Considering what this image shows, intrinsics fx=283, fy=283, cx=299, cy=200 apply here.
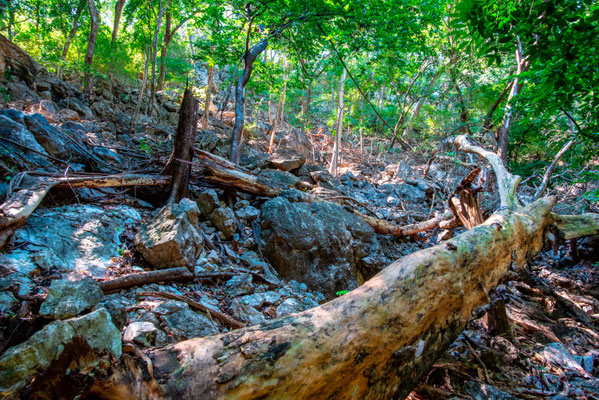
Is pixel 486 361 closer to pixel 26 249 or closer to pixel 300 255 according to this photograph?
pixel 300 255

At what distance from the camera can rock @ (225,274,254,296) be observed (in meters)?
3.15

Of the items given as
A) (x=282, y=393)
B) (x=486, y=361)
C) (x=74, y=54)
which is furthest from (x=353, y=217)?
(x=74, y=54)

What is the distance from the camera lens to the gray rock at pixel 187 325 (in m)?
2.14

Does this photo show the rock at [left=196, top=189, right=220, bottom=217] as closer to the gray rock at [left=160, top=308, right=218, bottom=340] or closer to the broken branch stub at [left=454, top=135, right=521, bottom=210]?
the gray rock at [left=160, top=308, right=218, bottom=340]

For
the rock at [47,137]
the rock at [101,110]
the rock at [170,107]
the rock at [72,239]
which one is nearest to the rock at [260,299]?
the rock at [72,239]

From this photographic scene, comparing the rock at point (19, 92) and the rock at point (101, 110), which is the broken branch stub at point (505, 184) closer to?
the rock at point (101, 110)

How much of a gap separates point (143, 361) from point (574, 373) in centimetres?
354

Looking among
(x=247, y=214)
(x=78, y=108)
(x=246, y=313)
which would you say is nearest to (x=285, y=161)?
(x=247, y=214)

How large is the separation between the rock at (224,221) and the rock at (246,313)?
1441 mm

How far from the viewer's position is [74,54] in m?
14.4

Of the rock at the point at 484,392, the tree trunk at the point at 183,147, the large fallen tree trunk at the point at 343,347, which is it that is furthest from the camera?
the tree trunk at the point at 183,147

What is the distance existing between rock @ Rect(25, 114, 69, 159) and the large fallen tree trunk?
178 inches

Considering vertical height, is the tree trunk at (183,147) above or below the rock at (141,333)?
above

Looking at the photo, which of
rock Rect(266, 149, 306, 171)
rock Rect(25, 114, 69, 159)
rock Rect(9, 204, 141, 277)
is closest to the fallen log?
rock Rect(9, 204, 141, 277)
